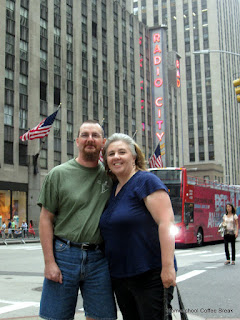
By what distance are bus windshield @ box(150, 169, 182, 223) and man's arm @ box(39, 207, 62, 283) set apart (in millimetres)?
15759

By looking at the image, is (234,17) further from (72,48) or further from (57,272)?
(57,272)

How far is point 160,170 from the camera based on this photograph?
1983 centimetres

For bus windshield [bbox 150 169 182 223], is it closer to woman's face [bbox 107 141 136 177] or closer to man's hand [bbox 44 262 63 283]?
woman's face [bbox 107 141 136 177]

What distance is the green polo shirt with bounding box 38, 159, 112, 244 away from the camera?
3.42 m

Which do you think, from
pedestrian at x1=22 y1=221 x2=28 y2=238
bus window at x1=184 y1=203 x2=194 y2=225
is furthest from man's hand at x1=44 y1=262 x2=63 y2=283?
pedestrian at x1=22 y1=221 x2=28 y2=238

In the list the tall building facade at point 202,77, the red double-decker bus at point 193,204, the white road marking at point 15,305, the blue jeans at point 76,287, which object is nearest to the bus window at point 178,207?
the red double-decker bus at point 193,204

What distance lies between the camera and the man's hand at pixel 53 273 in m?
3.35

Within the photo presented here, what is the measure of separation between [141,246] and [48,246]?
2.63 ft

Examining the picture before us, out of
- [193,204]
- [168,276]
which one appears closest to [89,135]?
Answer: [168,276]

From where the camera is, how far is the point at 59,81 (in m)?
44.0

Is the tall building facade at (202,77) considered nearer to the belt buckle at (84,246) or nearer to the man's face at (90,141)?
the man's face at (90,141)

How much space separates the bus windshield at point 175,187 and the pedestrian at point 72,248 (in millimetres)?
15701

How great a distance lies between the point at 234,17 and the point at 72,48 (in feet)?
277

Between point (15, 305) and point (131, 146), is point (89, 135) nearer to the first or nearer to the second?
point (131, 146)
